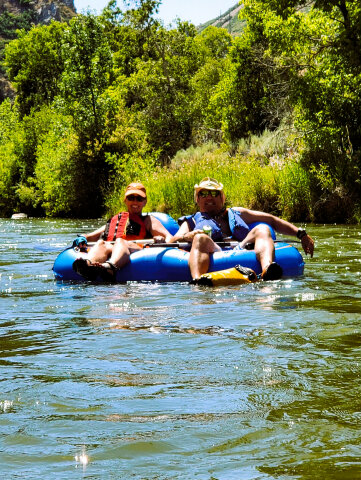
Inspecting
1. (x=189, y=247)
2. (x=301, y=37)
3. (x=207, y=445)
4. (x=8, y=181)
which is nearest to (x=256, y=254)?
(x=189, y=247)

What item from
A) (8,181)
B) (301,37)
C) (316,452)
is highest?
(301,37)

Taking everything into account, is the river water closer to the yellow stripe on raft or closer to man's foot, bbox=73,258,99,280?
the yellow stripe on raft

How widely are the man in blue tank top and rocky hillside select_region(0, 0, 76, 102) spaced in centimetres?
8152

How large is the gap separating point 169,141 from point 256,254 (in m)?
20.9

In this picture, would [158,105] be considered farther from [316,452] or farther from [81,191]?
[316,452]

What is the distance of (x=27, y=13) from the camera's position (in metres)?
94.7

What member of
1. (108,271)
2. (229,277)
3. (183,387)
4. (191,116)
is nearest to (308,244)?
(229,277)

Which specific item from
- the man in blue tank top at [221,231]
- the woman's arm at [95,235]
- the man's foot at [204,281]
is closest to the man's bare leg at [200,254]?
the man in blue tank top at [221,231]

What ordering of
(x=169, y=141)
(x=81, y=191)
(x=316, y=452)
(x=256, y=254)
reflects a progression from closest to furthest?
1. (x=316, y=452)
2. (x=256, y=254)
3. (x=81, y=191)
4. (x=169, y=141)

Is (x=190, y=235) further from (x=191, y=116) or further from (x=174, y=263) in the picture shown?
(x=191, y=116)

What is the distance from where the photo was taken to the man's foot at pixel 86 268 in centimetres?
702

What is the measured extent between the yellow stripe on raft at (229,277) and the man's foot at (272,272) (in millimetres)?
92

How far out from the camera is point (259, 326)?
466cm

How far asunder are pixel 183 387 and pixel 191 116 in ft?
83.6
